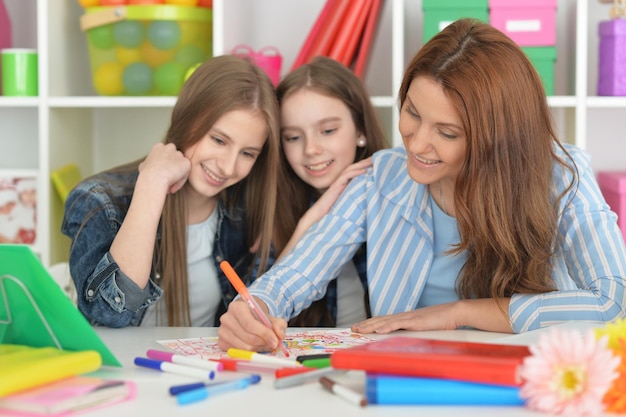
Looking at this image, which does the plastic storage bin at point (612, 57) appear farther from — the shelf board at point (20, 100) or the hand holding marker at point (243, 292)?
the shelf board at point (20, 100)

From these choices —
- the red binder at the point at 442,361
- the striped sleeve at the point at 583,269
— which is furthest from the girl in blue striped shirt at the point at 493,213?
the red binder at the point at 442,361

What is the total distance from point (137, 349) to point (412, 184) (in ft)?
2.37

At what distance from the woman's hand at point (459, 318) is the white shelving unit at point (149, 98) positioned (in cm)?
90

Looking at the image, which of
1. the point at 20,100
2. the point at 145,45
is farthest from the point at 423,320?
the point at 20,100

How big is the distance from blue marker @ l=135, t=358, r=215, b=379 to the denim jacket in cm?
43

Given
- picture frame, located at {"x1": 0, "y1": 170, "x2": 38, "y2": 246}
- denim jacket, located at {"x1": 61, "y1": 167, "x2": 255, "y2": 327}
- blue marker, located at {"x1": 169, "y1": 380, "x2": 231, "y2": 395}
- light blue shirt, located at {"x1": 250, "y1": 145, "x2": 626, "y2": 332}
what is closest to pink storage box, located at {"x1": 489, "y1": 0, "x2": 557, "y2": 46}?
light blue shirt, located at {"x1": 250, "y1": 145, "x2": 626, "y2": 332}

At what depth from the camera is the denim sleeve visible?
5.01 ft

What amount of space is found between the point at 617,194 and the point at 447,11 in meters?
0.65

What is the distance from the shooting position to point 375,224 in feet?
5.65

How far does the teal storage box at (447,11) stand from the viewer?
7.24ft

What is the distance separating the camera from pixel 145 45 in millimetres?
2338

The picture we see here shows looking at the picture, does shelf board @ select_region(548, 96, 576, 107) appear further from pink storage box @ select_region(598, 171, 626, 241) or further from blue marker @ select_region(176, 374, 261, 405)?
blue marker @ select_region(176, 374, 261, 405)

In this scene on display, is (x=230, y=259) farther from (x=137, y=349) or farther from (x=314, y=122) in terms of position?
(x=137, y=349)

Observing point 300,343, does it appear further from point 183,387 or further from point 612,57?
point 612,57
